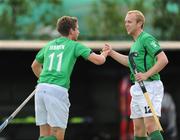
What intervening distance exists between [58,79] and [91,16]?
15516 mm

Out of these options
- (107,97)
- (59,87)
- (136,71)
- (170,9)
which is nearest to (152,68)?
(136,71)

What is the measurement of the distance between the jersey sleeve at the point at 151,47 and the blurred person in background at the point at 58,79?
1.69ft

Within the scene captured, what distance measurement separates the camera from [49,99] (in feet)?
29.3

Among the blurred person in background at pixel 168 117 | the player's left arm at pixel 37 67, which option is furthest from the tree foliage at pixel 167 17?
the player's left arm at pixel 37 67

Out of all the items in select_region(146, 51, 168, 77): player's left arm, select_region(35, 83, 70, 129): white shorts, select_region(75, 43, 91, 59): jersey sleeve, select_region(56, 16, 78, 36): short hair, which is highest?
select_region(56, 16, 78, 36): short hair

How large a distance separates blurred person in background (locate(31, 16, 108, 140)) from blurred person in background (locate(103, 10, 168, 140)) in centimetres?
47

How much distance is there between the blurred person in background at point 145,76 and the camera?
355 inches

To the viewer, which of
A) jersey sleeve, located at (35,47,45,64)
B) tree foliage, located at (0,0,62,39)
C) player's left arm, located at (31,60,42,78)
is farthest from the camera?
tree foliage, located at (0,0,62,39)

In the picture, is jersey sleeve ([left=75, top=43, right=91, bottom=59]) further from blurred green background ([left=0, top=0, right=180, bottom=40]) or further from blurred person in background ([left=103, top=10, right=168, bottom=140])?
blurred green background ([left=0, top=0, right=180, bottom=40])

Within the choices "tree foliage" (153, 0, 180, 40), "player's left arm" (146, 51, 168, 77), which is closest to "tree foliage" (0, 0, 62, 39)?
"tree foliage" (153, 0, 180, 40)

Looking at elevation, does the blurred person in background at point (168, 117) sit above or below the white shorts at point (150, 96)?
below

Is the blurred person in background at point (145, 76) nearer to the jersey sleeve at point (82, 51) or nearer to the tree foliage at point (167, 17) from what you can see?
the jersey sleeve at point (82, 51)

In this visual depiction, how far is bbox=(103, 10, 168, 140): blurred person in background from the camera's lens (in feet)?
29.6

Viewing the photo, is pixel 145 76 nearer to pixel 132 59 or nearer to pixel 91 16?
pixel 132 59
